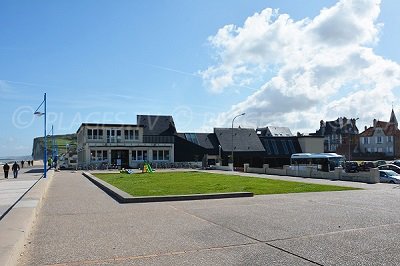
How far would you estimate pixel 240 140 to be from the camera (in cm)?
7250

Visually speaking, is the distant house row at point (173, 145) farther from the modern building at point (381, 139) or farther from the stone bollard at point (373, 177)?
the modern building at point (381, 139)

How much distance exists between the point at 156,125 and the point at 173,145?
5795mm

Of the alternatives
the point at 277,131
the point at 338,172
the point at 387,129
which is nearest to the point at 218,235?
the point at 338,172

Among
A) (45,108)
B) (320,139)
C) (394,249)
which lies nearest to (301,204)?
(394,249)

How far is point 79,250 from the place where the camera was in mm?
7625

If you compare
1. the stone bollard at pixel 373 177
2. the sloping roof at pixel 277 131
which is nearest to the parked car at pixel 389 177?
the stone bollard at pixel 373 177

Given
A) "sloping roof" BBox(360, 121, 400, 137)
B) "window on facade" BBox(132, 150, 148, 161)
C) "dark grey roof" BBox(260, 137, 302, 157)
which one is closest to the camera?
"window on facade" BBox(132, 150, 148, 161)

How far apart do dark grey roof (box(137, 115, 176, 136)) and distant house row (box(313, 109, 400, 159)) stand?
45.5 m

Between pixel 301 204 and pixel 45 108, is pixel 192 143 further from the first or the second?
pixel 301 204

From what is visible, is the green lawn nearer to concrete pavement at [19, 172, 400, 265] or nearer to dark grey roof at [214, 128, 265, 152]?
concrete pavement at [19, 172, 400, 265]

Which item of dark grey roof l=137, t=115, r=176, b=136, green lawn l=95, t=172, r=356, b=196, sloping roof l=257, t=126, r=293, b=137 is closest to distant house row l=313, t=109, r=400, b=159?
sloping roof l=257, t=126, r=293, b=137

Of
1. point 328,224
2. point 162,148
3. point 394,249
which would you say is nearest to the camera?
point 394,249

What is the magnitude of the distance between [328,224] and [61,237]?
21.8 ft

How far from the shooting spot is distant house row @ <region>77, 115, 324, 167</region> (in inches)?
2421
